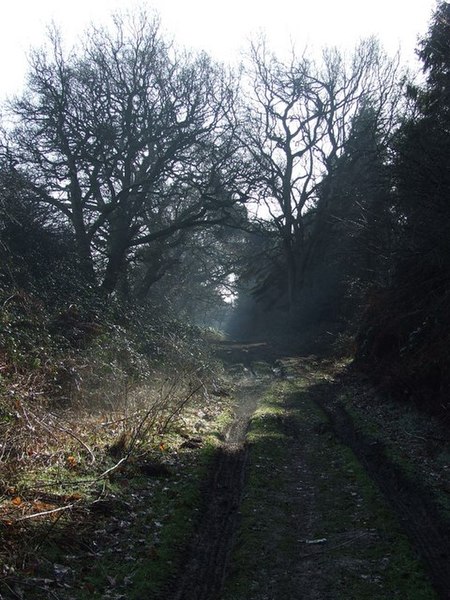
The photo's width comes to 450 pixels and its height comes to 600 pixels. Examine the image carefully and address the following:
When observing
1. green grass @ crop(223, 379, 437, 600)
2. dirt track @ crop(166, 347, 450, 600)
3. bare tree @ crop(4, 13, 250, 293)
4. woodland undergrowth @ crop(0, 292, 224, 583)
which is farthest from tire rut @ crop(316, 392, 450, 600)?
bare tree @ crop(4, 13, 250, 293)

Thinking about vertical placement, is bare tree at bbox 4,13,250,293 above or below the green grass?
above

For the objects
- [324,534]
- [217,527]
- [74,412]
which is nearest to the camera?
[324,534]

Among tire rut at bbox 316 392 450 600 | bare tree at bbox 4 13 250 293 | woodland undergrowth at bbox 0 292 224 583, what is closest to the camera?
tire rut at bbox 316 392 450 600

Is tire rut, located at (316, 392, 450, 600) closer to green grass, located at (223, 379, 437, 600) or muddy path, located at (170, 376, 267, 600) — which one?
green grass, located at (223, 379, 437, 600)

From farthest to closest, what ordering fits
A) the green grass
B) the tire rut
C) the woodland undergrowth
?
the woodland undergrowth < the tire rut < the green grass

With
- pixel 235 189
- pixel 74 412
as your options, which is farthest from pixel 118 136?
pixel 74 412

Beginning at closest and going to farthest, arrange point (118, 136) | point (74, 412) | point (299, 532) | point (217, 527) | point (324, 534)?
1. point (324, 534)
2. point (299, 532)
3. point (217, 527)
4. point (74, 412)
5. point (118, 136)

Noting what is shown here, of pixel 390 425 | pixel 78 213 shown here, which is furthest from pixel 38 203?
pixel 390 425

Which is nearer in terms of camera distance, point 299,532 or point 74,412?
point 299,532

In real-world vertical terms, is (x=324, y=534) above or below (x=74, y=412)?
below

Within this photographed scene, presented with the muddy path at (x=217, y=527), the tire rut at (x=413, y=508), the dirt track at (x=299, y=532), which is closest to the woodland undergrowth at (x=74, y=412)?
the muddy path at (x=217, y=527)

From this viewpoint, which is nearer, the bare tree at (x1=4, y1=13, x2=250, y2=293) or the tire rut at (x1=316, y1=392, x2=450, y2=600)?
the tire rut at (x1=316, y1=392, x2=450, y2=600)

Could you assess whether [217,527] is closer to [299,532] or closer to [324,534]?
[299,532]

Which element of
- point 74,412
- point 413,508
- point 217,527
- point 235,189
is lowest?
point 217,527
